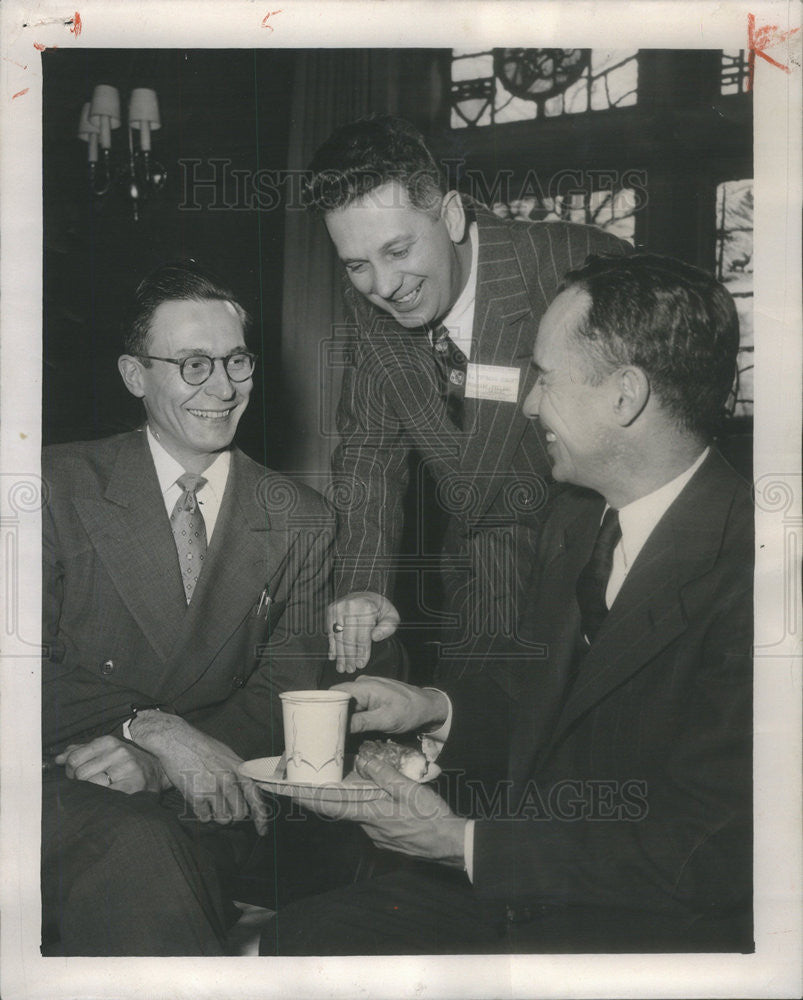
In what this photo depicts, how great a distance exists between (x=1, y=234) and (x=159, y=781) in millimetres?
1221

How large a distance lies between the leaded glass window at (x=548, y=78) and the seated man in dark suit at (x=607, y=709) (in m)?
0.37

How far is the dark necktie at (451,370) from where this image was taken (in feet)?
7.37

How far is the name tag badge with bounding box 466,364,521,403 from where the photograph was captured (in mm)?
2225

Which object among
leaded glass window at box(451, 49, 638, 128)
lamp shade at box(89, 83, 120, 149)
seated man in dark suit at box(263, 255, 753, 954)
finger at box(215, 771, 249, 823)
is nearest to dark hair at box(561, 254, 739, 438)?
seated man in dark suit at box(263, 255, 753, 954)

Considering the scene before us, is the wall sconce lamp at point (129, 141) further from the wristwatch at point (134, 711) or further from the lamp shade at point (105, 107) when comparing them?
the wristwatch at point (134, 711)

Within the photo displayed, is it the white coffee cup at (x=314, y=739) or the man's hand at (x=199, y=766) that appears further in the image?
the man's hand at (x=199, y=766)

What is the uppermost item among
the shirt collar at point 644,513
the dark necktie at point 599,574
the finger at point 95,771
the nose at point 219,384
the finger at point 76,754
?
the nose at point 219,384

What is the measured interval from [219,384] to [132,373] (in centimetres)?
19

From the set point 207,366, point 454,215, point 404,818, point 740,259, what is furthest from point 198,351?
point 740,259

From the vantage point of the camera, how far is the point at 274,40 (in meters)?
2.27

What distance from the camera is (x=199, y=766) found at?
7.11 ft

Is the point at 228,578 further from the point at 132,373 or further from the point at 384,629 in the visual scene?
the point at 132,373

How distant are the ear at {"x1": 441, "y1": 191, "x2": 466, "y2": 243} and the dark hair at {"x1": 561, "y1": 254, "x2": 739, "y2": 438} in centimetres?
25

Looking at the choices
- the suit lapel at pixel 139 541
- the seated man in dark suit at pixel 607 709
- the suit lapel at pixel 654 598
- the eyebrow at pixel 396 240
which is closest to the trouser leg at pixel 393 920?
the seated man in dark suit at pixel 607 709
